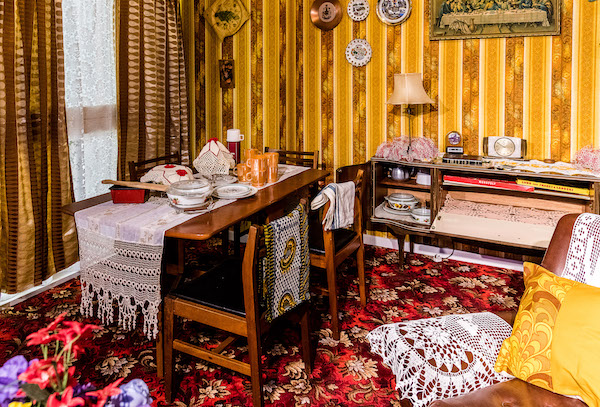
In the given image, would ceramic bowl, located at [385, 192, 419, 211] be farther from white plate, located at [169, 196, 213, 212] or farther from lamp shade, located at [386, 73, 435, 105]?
white plate, located at [169, 196, 213, 212]

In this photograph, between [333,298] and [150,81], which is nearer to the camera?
[333,298]

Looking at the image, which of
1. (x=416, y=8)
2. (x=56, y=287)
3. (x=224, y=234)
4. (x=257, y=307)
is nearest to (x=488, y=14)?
(x=416, y=8)

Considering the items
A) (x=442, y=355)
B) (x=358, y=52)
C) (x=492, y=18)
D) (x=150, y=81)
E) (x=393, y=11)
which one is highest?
(x=393, y=11)

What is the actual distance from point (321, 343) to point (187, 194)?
3.59 feet

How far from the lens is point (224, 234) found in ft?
11.9

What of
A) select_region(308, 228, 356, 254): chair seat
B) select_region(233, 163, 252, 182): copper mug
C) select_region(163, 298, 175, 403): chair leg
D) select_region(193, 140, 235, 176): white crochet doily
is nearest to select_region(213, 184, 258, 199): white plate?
select_region(233, 163, 252, 182): copper mug

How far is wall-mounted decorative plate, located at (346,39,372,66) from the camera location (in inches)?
157

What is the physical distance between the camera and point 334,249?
2664 mm

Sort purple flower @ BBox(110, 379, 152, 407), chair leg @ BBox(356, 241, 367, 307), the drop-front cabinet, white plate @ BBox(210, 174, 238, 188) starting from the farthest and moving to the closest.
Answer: the drop-front cabinet → chair leg @ BBox(356, 241, 367, 307) → white plate @ BBox(210, 174, 238, 188) → purple flower @ BBox(110, 379, 152, 407)

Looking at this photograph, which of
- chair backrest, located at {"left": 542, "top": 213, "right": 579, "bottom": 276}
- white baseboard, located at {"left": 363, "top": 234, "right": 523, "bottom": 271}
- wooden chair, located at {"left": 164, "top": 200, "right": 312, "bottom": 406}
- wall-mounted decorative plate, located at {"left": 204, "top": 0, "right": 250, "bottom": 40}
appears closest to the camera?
chair backrest, located at {"left": 542, "top": 213, "right": 579, "bottom": 276}

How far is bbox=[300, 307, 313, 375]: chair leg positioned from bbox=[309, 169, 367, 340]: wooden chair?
0.36 metres

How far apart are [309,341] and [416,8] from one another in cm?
275

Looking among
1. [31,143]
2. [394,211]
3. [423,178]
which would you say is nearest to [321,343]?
[394,211]

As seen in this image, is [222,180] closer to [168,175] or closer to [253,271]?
[168,175]
